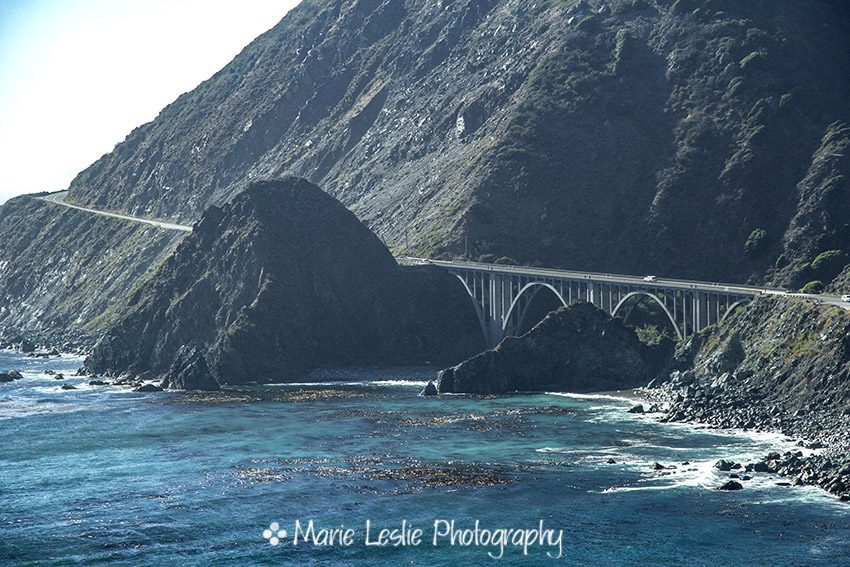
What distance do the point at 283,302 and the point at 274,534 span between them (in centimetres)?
8646

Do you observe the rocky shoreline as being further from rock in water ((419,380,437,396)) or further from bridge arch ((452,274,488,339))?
bridge arch ((452,274,488,339))

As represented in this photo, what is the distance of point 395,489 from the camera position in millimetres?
91812

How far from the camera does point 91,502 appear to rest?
301 feet

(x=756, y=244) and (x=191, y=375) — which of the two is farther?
(x=756, y=244)

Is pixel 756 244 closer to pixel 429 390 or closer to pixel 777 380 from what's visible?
pixel 429 390

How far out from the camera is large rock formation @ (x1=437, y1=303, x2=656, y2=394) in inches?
5527

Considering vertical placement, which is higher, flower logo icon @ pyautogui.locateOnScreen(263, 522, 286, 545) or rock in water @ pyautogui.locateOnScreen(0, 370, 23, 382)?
rock in water @ pyautogui.locateOnScreen(0, 370, 23, 382)

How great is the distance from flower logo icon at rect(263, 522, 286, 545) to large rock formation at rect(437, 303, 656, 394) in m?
60.2

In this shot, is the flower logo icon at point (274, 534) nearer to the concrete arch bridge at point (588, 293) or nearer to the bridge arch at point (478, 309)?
the concrete arch bridge at point (588, 293)

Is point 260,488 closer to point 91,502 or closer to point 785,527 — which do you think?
point 91,502

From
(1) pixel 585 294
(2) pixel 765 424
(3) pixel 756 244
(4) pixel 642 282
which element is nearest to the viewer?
(2) pixel 765 424

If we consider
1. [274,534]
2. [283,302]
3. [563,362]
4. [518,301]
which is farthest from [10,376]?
[274,534]

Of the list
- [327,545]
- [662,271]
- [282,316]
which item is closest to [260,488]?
[327,545]

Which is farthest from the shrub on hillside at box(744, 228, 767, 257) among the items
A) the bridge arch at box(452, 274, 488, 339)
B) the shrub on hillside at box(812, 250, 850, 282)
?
the bridge arch at box(452, 274, 488, 339)
